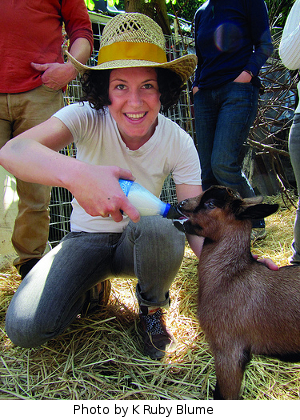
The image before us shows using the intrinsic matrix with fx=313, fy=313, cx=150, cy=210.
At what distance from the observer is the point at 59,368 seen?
192 centimetres

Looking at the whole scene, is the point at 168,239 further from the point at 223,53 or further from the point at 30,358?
the point at 223,53

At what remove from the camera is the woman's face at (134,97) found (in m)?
1.82

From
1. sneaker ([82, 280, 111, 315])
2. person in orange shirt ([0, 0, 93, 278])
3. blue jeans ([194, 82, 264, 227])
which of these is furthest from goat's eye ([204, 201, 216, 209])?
person in orange shirt ([0, 0, 93, 278])

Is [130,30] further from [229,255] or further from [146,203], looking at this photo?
[229,255]

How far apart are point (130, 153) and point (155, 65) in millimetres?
559

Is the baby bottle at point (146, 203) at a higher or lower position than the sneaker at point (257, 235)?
higher

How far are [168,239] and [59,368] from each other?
1042 millimetres

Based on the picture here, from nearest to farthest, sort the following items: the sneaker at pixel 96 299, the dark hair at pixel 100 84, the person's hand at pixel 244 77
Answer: the dark hair at pixel 100 84 < the sneaker at pixel 96 299 < the person's hand at pixel 244 77

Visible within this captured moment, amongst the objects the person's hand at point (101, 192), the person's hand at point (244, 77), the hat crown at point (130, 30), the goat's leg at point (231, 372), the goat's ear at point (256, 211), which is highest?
the person's hand at point (244, 77)

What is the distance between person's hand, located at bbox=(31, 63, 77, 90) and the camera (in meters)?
2.61

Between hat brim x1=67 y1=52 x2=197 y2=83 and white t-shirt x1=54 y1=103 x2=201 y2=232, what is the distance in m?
0.25

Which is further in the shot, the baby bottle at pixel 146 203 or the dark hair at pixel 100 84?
the dark hair at pixel 100 84

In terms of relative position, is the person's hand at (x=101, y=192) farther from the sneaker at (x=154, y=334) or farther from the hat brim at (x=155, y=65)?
the sneaker at (x=154, y=334)

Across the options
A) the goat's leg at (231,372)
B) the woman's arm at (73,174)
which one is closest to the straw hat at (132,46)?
the woman's arm at (73,174)
